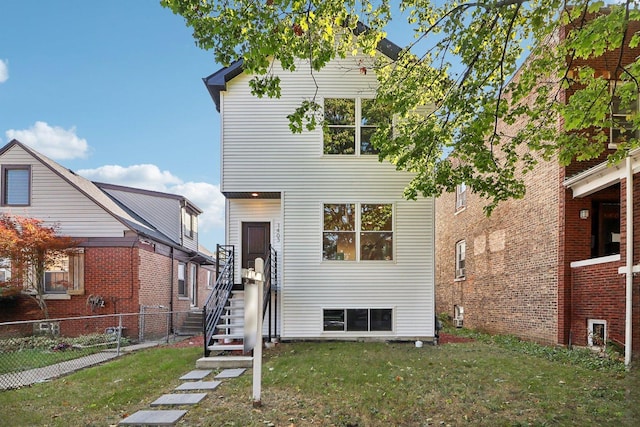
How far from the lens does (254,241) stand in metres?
11.4

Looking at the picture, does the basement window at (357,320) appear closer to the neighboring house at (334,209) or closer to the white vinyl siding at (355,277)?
the neighboring house at (334,209)

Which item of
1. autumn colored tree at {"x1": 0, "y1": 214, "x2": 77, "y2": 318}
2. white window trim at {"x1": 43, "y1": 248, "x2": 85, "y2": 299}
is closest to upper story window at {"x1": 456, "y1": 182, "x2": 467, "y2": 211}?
white window trim at {"x1": 43, "y1": 248, "x2": 85, "y2": 299}

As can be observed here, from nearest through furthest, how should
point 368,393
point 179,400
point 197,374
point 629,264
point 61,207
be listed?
1. point 179,400
2. point 368,393
3. point 197,374
4. point 629,264
5. point 61,207

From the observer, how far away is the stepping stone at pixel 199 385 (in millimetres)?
6285

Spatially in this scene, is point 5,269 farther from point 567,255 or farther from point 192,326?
point 567,255

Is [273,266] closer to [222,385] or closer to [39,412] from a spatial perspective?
[222,385]

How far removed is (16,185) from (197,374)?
1054 cm

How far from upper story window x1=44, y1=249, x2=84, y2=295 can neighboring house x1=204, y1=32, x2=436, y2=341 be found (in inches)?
242

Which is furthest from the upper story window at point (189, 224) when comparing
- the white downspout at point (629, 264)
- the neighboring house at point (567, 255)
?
the white downspout at point (629, 264)

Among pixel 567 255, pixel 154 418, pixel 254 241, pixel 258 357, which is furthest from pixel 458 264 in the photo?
pixel 154 418

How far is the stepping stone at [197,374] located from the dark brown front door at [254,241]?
4.05 m

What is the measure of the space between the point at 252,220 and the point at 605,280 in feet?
28.2

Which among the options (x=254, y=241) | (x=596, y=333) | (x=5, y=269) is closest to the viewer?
(x=596, y=333)

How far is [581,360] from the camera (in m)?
8.16
